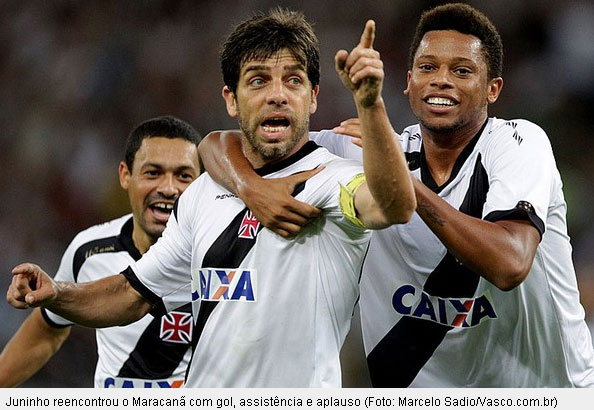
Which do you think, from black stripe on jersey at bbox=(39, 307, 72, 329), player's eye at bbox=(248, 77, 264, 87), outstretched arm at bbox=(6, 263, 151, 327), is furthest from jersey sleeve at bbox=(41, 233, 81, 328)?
player's eye at bbox=(248, 77, 264, 87)

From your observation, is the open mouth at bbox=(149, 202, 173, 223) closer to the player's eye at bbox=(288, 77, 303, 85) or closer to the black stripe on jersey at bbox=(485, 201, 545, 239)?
the player's eye at bbox=(288, 77, 303, 85)

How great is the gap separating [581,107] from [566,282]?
12.6 ft

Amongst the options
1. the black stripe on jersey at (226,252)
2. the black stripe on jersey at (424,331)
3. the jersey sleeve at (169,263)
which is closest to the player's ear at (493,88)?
the black stripe on jersey at (424,331)

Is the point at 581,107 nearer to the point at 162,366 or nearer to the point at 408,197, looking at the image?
the point at 162,366

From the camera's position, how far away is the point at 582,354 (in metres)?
3.68

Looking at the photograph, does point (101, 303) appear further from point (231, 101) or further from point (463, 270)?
point (463, 270)

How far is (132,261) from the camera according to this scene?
4.75 metres

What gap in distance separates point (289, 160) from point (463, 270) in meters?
0.86

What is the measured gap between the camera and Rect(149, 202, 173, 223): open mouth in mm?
4598

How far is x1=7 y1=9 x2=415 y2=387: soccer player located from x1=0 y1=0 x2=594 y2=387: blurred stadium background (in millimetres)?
3429

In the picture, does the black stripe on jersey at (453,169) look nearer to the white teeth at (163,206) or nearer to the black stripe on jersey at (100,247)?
the white teeth at (163,206)

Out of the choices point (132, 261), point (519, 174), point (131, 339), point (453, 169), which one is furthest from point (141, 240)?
point (519, 174)
